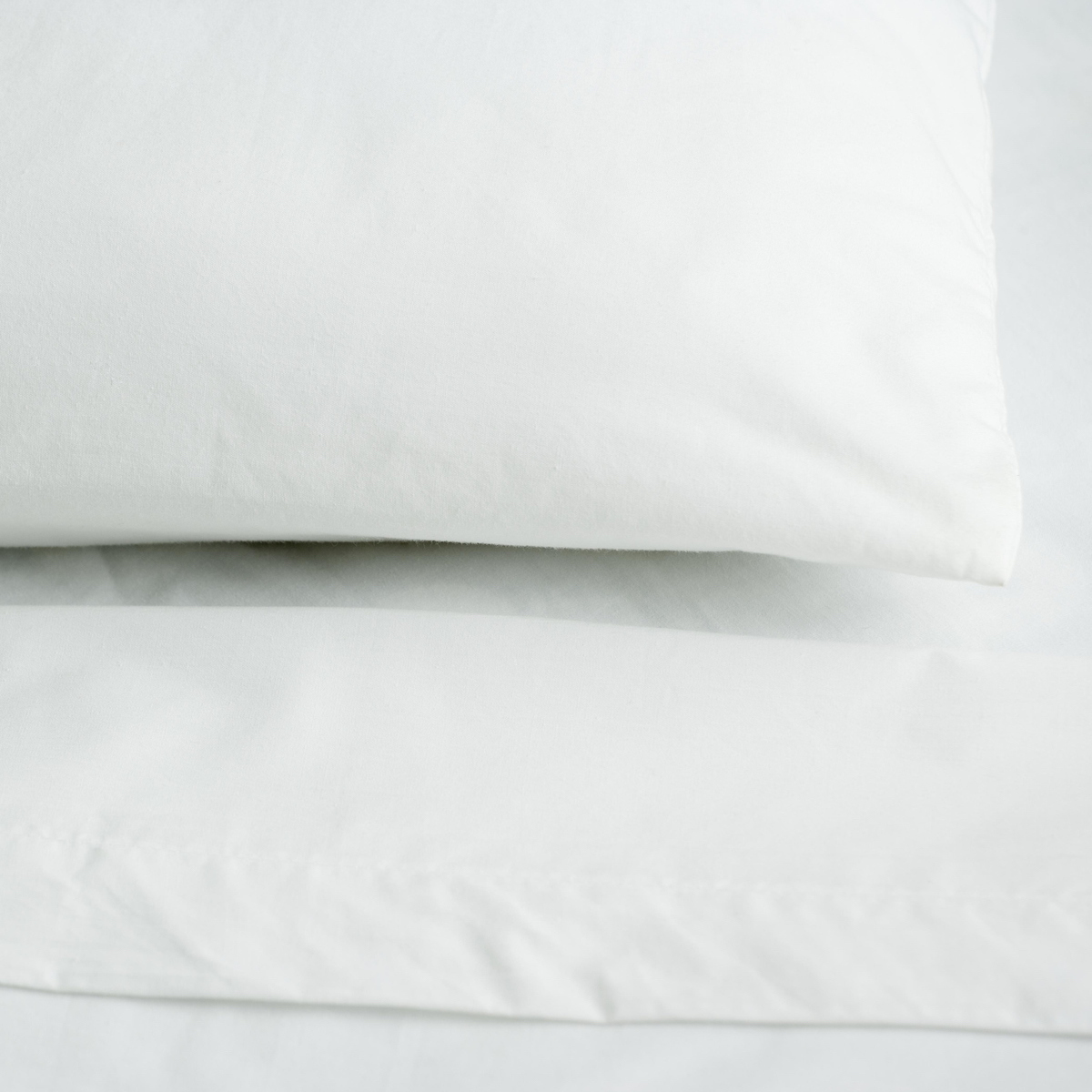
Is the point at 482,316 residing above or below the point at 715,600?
above

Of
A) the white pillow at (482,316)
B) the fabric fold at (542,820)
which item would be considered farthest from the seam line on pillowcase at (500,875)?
the white pillow at (482,316)

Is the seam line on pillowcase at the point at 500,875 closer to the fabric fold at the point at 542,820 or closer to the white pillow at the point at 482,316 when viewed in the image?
the fabric fold at the point at 542,820

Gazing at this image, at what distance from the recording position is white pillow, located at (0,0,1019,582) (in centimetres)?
40

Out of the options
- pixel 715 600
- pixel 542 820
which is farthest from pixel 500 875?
pixel 715 600

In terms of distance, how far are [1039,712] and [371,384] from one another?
10.6 inches

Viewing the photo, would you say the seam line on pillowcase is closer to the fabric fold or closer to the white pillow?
the fabric fold

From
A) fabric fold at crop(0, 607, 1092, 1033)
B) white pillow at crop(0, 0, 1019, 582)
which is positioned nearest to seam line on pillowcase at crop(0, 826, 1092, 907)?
fabric fold at crop(0, 607, 1092, 1033)

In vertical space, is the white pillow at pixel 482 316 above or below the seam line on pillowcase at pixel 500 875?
above

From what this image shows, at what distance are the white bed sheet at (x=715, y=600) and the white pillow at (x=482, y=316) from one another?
0.19ft

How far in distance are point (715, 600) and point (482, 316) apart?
16 cm

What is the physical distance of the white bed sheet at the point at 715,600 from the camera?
35 centimetres

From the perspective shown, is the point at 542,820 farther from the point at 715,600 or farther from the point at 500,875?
the point at 715,600

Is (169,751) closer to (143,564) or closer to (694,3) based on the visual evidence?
(143,564)

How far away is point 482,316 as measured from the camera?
0.40 m
